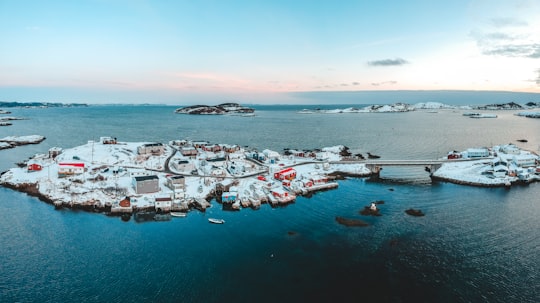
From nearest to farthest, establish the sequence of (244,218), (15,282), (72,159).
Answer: (15,282)
(244,218)
(72,159)

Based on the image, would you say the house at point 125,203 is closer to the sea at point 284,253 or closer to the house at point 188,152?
the sea at point 284,253

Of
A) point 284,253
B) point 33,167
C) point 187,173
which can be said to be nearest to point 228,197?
point 187,173

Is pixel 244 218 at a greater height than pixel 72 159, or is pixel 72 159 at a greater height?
pixel 72 159

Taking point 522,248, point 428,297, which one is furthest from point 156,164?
point 522,248

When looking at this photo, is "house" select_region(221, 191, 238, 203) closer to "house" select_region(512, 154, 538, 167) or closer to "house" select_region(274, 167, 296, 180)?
"house" select_region(274, 167, 296, 180)

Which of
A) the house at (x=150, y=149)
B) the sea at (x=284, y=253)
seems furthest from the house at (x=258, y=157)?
the sea at (x=284, y=253)

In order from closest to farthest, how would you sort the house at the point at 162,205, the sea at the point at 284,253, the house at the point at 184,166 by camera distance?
the sea at the point at 284,253 < the house at the point at 162,205 < the house at the point at 184,166

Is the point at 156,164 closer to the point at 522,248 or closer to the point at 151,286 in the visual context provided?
the point at 151,286

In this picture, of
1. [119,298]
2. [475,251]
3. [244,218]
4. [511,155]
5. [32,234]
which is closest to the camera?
[119,298]
